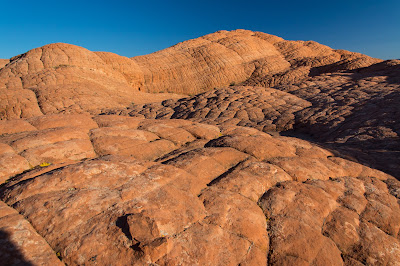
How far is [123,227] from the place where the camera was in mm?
2645

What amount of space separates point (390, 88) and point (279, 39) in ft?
88.5

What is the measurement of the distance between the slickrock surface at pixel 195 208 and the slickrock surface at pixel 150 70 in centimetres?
1227

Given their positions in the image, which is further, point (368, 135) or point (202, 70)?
point (202, 70)

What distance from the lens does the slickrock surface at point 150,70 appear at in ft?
52.1

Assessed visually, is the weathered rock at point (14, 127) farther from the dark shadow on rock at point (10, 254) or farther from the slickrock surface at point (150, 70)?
the slickrock surface at point (150, 70)

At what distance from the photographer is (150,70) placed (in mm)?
28688

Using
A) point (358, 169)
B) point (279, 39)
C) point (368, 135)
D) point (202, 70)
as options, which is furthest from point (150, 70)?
point (358, 169)

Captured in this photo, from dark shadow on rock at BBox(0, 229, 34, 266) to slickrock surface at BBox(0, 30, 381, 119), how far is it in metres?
14.3

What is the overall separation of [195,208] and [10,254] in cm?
205

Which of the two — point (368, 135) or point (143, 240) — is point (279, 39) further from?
point (143, 240)

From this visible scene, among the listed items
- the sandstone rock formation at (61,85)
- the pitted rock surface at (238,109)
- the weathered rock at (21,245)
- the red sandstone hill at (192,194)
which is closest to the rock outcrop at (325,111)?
the pitted rock surface at (238,109)

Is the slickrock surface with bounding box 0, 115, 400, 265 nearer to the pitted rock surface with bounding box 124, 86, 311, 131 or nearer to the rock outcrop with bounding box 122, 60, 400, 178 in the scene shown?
the rock outcrop with bounding box 122, 60, 400, 178

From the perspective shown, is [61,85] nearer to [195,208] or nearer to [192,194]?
[192,194]

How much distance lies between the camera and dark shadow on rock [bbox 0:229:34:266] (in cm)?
213
